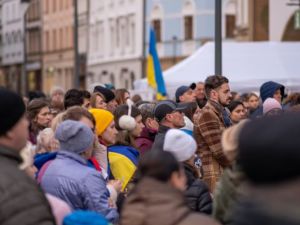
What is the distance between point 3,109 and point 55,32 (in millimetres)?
71469

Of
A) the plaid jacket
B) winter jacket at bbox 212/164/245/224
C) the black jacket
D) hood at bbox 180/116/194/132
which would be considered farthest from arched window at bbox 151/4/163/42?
winter jacket at bbox 212/164/245/224

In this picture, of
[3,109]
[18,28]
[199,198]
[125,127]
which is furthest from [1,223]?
[18,28]

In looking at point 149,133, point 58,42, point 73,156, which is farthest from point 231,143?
point 58,42

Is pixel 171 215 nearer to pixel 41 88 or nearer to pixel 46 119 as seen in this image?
pixel 46 119

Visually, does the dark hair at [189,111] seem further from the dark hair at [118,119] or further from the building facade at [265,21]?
the building facade at [265,21]

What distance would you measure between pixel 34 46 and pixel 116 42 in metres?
21.5

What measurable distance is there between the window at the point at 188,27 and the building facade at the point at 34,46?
87.0 ft

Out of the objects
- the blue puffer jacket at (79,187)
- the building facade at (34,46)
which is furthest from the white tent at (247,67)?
the building facade at (34,46)

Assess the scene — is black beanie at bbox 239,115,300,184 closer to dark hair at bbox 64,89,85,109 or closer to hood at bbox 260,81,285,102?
dark hair at bbox 64,89,85,109

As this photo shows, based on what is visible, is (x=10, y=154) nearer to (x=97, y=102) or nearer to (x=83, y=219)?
(x=83, y=219)

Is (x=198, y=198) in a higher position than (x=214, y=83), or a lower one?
lower

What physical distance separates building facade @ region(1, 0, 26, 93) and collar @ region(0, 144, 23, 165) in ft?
257

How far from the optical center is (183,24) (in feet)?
180

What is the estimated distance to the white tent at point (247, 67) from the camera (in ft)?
62.6
